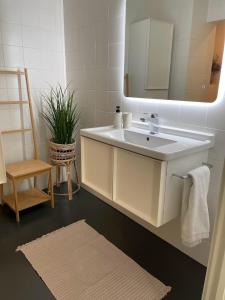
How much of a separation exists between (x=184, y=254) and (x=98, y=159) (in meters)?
0.98

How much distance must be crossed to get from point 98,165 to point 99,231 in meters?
0.69

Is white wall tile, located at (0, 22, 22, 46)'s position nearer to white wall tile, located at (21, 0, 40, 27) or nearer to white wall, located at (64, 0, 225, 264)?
white wall tile, located at (21, 0, 40, 27)

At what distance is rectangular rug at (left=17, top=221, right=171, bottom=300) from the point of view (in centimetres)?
145

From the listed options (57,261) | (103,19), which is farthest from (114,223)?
(103,19)

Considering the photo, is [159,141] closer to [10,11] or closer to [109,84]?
[109,84]

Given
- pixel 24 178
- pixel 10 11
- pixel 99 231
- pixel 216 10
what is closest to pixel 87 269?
pixel 99 231

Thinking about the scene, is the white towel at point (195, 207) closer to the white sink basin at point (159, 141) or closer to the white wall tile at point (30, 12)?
the white sink basin at point (159, 141)

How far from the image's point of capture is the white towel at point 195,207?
1319mm

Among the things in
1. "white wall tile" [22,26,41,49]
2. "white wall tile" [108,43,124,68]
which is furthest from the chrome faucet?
"white wall tile" [22,26,41,49]

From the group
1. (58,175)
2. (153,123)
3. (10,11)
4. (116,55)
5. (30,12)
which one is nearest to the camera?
(153,123)

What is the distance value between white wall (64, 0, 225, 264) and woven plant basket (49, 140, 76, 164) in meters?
0.35

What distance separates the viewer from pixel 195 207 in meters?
1.33

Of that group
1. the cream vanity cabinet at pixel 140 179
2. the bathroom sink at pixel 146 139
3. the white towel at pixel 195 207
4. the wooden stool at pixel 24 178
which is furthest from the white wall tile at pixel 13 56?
the white towel at pixel 195 207

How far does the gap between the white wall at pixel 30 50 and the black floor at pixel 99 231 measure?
0.70 meters
